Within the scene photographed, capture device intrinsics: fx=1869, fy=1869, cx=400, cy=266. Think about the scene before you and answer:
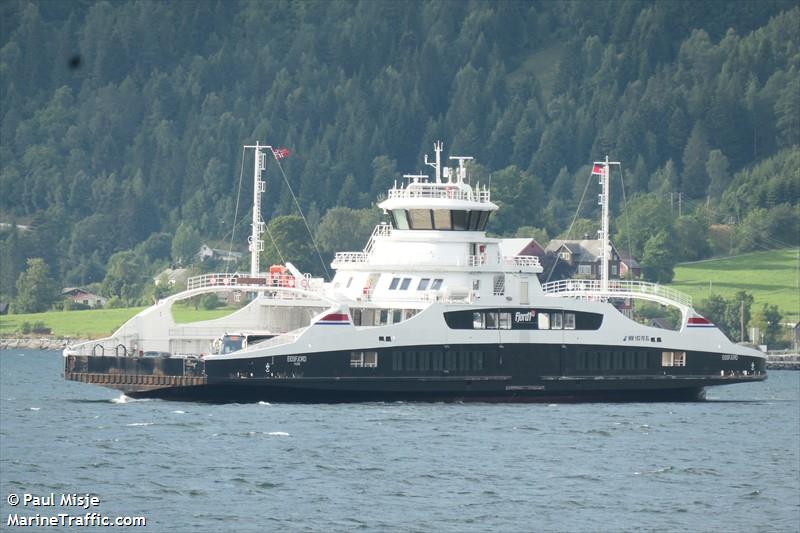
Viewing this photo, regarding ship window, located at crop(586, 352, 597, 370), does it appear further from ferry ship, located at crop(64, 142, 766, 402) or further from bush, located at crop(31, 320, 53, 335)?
→ bush, located at crop(31, 320, 53, 335)

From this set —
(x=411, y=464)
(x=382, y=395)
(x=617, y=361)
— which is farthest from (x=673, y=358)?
(x=411, y=464)

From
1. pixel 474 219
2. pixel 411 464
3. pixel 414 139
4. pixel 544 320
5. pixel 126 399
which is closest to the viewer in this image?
pixel 411 464

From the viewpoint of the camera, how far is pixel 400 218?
63469 mm

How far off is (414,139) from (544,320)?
117 m

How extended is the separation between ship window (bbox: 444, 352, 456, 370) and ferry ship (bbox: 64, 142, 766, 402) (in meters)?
0.06

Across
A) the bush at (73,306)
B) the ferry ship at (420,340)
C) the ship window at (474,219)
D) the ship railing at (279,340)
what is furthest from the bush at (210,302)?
the ship railing at (279,340)

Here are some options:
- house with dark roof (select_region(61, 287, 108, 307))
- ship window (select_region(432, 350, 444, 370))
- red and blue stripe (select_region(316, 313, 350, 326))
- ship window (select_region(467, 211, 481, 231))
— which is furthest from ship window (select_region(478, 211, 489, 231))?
house with dark roof (select_region(61, 287, 108, 307))

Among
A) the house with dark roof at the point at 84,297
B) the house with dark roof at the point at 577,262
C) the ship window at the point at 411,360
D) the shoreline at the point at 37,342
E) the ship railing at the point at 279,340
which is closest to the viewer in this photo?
the ship railing at the point at 279,340

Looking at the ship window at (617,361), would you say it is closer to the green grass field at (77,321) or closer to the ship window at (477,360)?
the ship window at (477,360)

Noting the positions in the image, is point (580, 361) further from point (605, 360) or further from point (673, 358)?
point (673, 358)

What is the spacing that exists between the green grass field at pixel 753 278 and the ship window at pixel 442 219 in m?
46.7

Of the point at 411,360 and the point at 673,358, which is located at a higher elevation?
the point at 673,358

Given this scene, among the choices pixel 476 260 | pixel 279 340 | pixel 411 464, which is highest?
pixel 476 260

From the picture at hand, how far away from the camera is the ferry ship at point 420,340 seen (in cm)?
5925
